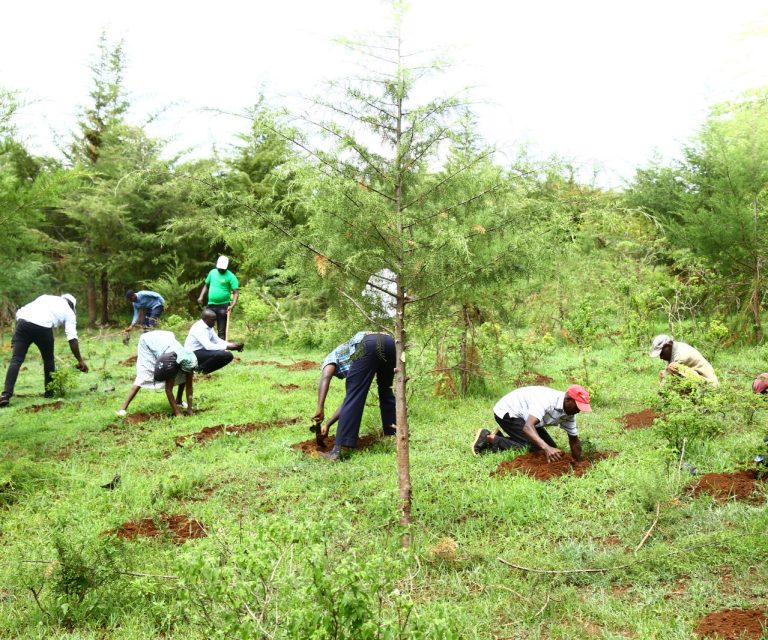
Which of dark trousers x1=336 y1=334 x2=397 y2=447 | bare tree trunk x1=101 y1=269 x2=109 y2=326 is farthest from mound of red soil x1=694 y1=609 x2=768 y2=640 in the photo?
bare tree trunk x1=101 y1=269 x2=109 y2=326

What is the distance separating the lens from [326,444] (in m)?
7.02

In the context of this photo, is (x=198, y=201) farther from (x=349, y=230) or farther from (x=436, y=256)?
(x=436, y=256)

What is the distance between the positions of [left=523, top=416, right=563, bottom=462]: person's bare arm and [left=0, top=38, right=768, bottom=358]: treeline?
0.76 m

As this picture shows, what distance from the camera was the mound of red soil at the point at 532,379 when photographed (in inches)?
335

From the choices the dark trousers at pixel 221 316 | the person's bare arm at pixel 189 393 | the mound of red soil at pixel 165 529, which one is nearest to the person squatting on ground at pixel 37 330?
the person's bare arm at pixel 189 393

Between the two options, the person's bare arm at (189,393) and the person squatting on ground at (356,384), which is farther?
the person's bare arm at (189,393)

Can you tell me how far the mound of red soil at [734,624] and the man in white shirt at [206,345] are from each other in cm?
709

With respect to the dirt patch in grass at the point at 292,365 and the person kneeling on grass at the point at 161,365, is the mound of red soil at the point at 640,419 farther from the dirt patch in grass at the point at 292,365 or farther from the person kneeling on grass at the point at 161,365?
the dirt patch in grass at the point at 292,365

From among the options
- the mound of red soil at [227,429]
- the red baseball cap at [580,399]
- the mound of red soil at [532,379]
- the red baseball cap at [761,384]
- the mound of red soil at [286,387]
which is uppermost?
the red baseball cap at [761,384]

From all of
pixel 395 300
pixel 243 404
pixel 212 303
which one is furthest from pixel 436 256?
pixel 212 303

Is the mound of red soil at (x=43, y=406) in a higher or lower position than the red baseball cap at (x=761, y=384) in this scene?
lower

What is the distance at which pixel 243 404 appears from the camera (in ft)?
30.5

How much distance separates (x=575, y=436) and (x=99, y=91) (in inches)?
841

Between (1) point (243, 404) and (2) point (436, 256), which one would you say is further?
(1) point (243, 404)
